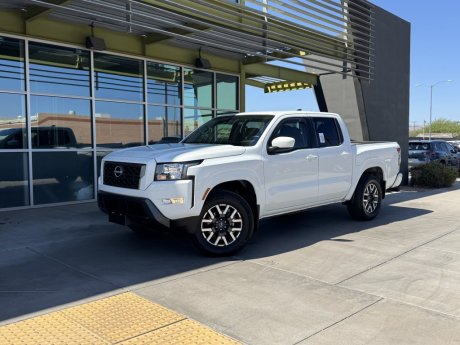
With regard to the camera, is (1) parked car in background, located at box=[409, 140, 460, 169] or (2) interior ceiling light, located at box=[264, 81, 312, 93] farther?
(1) parked car in background, located at box=[409, 140, 460, 169]

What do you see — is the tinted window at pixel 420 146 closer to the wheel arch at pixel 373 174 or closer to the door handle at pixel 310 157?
the wheel arch at pixel 373 174

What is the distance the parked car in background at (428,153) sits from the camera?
57.9ft

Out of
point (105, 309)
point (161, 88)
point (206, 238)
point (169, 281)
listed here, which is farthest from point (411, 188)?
point (105, 309)

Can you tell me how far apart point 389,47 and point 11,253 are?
13.2m

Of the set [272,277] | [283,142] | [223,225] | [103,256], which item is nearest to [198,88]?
[283,142]

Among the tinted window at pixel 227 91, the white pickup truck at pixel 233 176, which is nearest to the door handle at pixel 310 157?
the white pickup truck at pixel 233 176

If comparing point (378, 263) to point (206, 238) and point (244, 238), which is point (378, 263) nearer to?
point (244, 238)

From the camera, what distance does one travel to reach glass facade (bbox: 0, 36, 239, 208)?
A: 9125 mm

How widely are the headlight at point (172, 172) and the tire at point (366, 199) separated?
3.80m

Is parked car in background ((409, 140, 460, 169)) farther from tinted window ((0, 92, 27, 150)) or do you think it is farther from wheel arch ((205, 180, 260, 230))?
tinted window ((0, 92, 27, 150))

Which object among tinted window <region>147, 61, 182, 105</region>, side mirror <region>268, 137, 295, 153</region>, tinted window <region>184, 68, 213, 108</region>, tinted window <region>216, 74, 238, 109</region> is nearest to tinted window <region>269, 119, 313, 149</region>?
side mirror <region>268, 137, 295, 153</region>

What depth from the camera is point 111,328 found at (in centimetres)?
383

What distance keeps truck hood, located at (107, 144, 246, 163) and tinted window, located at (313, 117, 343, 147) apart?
1781mm

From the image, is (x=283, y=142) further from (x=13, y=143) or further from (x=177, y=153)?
(x=13, y=143)
